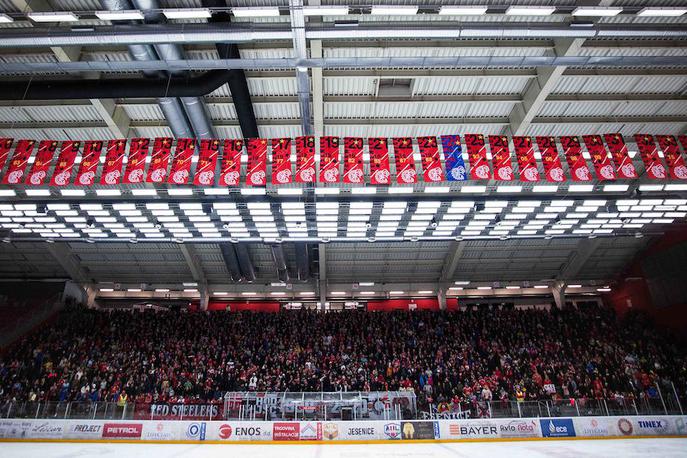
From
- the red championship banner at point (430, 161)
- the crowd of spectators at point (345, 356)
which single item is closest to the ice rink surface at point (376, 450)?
the crowd of spectators at point (345, 356)

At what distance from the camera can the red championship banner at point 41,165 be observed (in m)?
13.1

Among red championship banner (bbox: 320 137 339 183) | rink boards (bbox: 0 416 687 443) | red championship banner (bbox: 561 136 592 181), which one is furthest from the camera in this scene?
rink boards (bbox: 0 416 687 443)

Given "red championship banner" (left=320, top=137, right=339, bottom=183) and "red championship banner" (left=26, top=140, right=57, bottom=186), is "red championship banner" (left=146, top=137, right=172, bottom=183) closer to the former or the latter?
"red championship banner" (left=26, top=140, right=57, bottom=186)

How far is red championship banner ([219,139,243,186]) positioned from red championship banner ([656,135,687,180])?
50.2ft

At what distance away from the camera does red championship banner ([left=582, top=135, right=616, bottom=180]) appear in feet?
43.9

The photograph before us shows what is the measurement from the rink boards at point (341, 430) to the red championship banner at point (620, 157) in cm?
951

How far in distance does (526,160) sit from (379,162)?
5.26m

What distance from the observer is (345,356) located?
79.4ft

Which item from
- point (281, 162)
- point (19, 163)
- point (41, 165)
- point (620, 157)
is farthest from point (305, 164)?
point (620, 157)

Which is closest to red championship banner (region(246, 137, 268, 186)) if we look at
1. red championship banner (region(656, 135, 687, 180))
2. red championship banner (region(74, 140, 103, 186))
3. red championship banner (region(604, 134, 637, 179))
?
red championship banner (region(74, 140, 103, 186))

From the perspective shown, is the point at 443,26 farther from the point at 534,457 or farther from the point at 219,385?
the point at 219,385

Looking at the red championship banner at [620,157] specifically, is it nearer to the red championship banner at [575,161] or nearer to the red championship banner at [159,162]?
the red championship banner at [575,161]

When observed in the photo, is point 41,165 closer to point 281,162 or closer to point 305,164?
point 281,162

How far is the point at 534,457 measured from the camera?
35.5 ft
